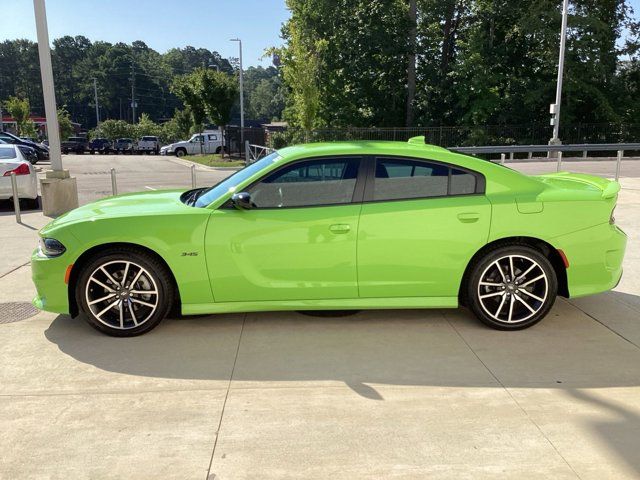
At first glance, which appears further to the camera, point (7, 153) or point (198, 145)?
point (198, 145)

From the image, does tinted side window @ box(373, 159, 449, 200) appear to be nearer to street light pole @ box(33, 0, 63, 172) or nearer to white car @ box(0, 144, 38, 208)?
street light pole @ box(33, 0, 63, 172)

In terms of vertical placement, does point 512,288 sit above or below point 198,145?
below

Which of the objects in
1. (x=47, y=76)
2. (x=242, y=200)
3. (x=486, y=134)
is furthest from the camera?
(x=486, y=134)

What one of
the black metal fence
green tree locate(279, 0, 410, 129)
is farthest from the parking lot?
green tree locate(279, 0, 410, 129)

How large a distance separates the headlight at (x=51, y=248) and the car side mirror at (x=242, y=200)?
140cm

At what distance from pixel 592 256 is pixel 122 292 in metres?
3.87

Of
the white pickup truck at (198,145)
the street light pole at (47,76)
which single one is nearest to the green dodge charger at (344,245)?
the street light pole at (47,76)

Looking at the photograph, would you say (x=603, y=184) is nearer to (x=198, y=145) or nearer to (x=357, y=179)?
(x=357, y=179)

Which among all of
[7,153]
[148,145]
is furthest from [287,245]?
[148,145]

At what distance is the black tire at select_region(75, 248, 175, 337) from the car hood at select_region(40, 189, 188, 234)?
0.33m

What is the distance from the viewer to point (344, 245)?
4445 millimetres

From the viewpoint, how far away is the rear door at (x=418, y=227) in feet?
14.7

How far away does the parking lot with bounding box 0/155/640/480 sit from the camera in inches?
114

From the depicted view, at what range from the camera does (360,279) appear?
177 inches
